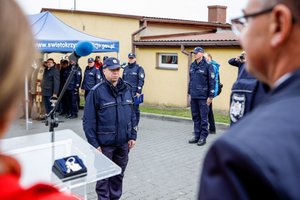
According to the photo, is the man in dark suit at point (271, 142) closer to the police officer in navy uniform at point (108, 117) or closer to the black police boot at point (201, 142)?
the police officer in navy uniform at point (108, 117)

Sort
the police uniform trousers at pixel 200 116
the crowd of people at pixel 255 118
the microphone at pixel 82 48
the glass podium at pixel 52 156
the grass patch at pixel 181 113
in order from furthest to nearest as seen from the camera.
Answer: the grass patch at pixel 181 113, the police uniform trousers at pixel 200 116, the microphone at pixel 82 48, the glass podium at pixel 52 156, the crowd of people at pixel 255 118

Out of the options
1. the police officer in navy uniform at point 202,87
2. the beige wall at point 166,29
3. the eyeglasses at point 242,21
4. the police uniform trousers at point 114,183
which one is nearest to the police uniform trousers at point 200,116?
the police officer in navy uniform at point 202,87

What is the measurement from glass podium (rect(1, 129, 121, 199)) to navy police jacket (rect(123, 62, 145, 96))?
7345 mm

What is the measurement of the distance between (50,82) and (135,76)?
2748 millimetres

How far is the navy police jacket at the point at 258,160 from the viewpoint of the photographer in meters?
0.96

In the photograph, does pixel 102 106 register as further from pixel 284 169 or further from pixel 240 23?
pixel 284 169

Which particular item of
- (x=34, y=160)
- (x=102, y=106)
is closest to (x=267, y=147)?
(x=34, y=160)

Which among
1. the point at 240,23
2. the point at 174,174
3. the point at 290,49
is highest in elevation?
the point at 240,23

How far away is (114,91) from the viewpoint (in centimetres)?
486

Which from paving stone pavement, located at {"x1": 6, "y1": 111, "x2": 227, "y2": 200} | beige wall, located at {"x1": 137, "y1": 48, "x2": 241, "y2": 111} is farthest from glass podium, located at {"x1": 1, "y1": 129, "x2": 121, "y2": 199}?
beige wall, located at {"x1": 137, "y1": 48, "x2": 241, "y2": 111}

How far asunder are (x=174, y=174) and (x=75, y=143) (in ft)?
11.3

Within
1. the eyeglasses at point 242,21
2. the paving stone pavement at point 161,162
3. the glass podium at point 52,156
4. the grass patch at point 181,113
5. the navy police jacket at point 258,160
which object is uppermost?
the eyeglasses at point 242,21

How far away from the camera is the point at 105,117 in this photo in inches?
188

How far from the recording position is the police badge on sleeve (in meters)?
2.08
